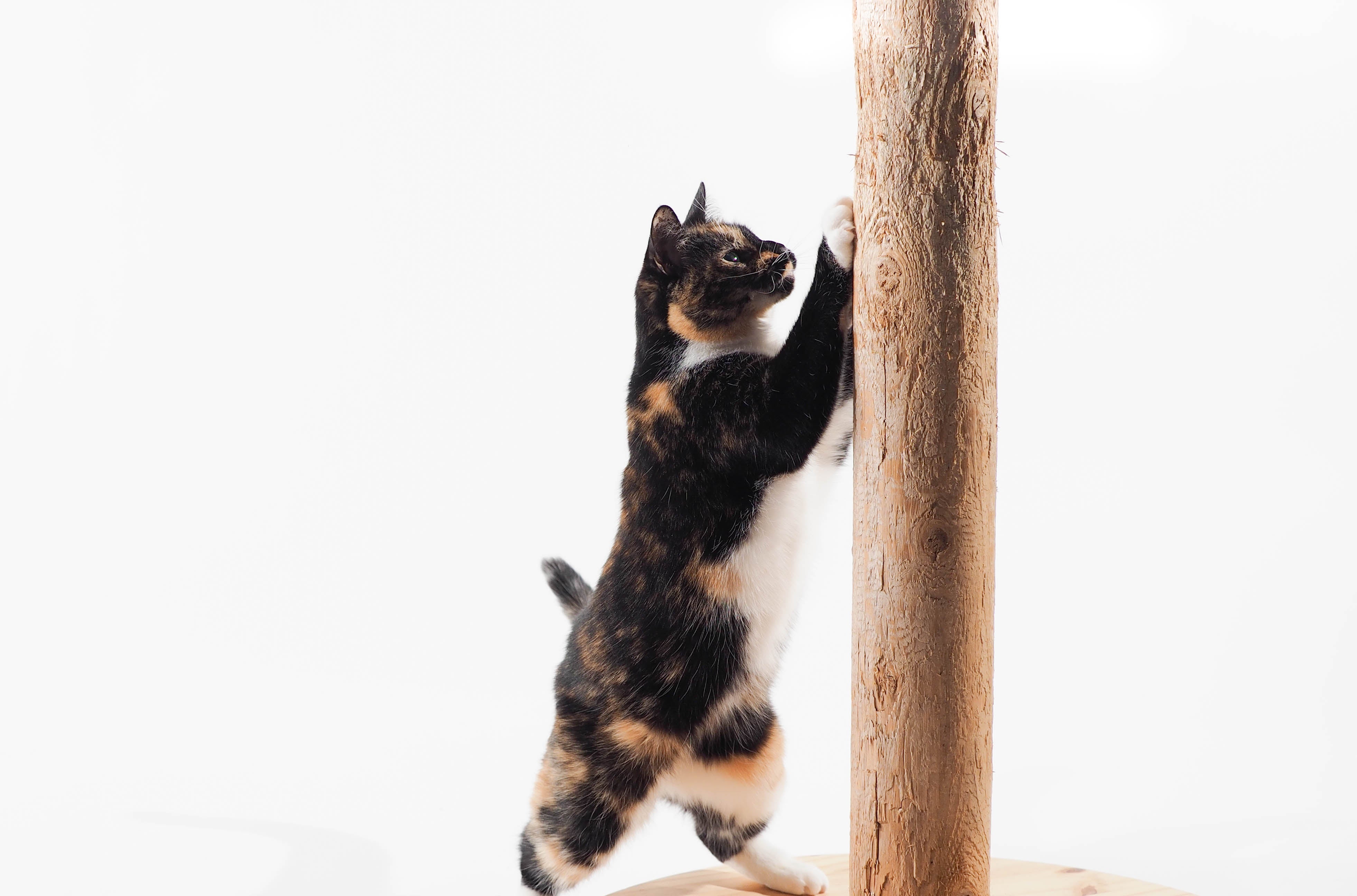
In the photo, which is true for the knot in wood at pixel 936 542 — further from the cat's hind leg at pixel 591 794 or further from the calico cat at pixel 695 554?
the cat's hind leg at pixel 591 794

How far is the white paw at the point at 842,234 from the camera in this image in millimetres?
1654

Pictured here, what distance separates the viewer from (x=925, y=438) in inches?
61.4

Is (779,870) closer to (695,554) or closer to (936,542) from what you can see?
(695,554)

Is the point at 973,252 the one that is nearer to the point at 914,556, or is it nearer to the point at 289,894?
the point at 914,556

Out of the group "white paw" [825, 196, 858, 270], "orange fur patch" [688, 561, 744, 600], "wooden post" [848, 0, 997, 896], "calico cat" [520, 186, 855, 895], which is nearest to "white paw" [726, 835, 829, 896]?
"calico cat" [520, 186, 855, 895]

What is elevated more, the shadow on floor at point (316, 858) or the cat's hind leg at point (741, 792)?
the cat's hind leg at point (741, 792)

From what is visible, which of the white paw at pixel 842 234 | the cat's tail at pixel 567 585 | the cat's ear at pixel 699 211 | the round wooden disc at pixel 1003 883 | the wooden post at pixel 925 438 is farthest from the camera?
the cat's tail at pixel 567 585

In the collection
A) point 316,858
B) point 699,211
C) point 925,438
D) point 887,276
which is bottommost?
point 316,858

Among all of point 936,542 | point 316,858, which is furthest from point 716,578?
point 316,858

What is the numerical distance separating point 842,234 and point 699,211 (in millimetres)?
295

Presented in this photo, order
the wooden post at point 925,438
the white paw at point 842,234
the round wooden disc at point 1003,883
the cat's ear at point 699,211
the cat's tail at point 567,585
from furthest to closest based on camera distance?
the cat's tail at point 567,585
the round wooden disc at point 1003,883
the cat's ear at point 699,211
the white paw at point 842,234
the wooden post at point 925,438

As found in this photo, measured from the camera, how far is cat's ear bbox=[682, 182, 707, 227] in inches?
73.7

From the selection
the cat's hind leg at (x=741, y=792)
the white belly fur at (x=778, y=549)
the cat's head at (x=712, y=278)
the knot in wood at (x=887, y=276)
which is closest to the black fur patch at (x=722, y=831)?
the cat's hind leg at (x=741, y=792)

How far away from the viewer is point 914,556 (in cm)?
158
